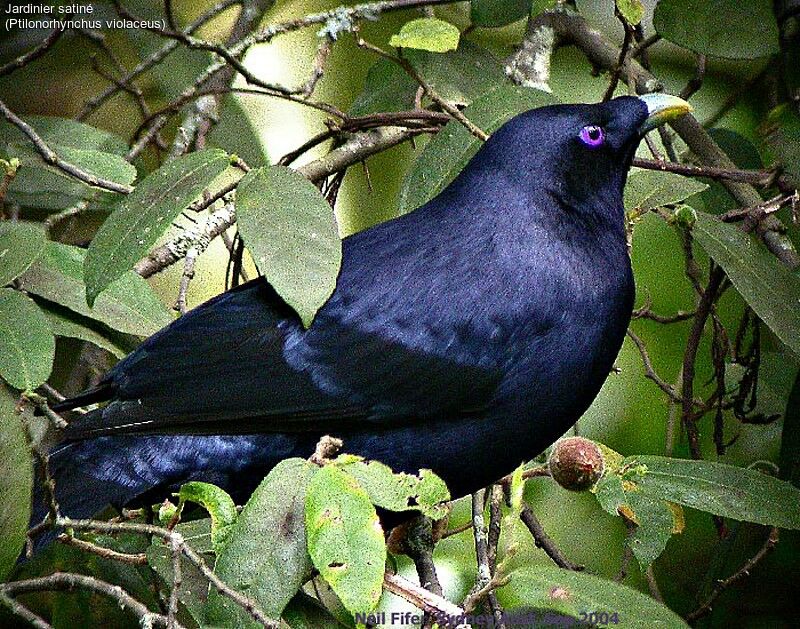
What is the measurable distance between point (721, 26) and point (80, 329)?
159 centimetres

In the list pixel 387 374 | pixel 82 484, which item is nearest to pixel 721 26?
pixel 387 374

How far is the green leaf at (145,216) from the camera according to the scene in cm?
199

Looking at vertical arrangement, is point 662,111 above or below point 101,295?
above

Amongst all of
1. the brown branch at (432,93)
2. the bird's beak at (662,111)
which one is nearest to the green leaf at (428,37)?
the brown branch at (432,93)

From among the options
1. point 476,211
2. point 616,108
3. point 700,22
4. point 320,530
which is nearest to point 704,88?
point 700,22

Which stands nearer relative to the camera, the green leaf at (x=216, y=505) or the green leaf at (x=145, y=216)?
the green leaf at (x=216, y=505)

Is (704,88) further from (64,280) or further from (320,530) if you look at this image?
(320,530)

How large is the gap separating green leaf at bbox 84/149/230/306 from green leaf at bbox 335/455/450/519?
627 mm

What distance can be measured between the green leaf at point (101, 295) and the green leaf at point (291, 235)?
1.62 ft

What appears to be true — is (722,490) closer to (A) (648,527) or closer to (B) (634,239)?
(A) (648,527)

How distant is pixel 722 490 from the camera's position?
1.87 m

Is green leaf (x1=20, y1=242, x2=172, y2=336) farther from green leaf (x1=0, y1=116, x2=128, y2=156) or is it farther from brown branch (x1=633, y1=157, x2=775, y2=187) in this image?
brown branch (x1=633, y1=157, x2=775, y2=187)

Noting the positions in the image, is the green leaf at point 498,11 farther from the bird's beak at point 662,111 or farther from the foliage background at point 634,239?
the bird's beak at point 662,111

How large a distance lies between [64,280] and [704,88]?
7.22 ft
